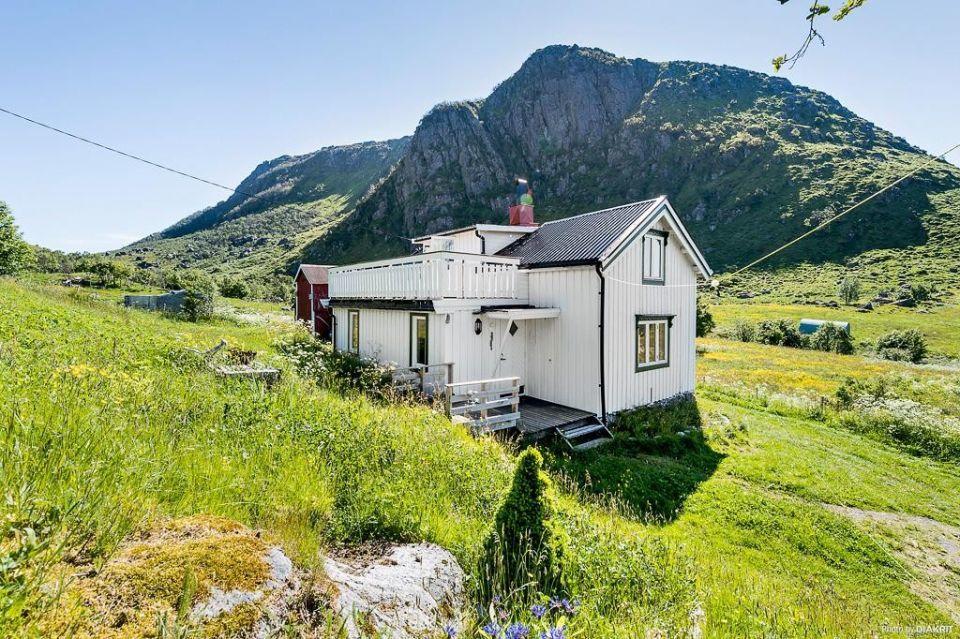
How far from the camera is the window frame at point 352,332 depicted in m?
17.0

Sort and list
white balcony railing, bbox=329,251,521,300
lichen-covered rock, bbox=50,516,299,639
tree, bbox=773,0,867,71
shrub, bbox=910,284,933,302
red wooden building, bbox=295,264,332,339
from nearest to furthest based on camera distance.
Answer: lichen-covered rock, bbox=50,516,299,639 < tree, bbox=773,0,867,71 < white balcony railing, bbox=329,251,521,300 < red wooden building, bbox=295,264,332,339 < shrub, bbox=910,284,933,302

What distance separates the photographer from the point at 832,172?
250 ft

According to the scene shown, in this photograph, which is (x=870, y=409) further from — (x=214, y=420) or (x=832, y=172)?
(x=832, y=172)

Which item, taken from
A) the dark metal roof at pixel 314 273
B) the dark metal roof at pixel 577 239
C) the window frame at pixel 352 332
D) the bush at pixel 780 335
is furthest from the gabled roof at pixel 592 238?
the bush at pixel 780 335

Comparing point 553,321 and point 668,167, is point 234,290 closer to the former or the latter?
point 553,321

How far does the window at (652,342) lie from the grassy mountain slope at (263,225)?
91785 mm

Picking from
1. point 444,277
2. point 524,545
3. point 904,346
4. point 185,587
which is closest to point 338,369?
point 444,277

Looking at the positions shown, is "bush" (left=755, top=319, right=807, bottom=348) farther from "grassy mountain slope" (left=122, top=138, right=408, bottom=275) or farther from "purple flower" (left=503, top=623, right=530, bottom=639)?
"grassy mountain slope" (left=122, top=138, right=408, bottom=275)

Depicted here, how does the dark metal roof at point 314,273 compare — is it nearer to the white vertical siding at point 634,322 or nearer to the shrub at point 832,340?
the white vertical siding at point 634,322

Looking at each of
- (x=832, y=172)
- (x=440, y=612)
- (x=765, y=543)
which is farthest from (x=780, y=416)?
(x=832, y=172)

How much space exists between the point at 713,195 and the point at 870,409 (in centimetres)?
8682

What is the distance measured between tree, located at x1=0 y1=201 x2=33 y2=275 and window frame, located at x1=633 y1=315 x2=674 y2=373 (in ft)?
164

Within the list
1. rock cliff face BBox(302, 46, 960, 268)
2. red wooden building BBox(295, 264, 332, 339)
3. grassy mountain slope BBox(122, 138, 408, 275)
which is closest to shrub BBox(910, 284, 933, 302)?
rock cliff face BBox(302, 46, 960, 268)

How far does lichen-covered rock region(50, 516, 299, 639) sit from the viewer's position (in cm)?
185
